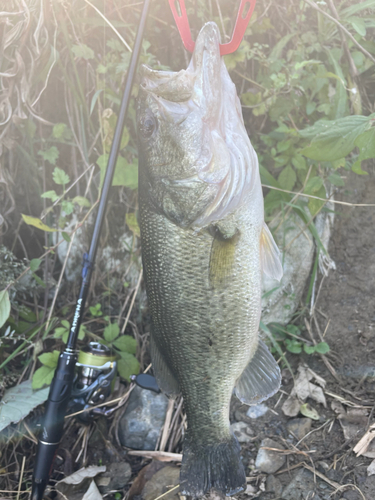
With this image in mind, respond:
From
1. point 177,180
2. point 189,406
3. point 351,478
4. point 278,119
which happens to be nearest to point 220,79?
point 177,180

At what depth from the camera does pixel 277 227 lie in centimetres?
235

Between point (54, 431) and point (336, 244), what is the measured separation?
2.18 m

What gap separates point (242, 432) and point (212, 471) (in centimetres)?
68

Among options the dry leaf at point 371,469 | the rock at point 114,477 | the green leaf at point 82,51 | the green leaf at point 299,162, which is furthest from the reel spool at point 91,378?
the green leaf at point 82,51

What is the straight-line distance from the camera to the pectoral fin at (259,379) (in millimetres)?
1644

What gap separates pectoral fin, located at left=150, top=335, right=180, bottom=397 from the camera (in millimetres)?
1755

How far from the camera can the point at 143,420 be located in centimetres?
243

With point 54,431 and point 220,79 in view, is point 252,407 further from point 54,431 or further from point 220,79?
point 220,79

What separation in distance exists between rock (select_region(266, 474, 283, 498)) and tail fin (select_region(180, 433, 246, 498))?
0.53 metres

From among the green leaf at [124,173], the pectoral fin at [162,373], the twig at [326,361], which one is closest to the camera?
the pectoral fin at [162,373]

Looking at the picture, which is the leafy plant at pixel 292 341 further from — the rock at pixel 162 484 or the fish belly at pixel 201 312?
the rock at pixel 162 484

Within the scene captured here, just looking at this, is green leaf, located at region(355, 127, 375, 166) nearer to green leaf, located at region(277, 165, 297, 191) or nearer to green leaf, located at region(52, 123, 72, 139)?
green leaf, located at region(277, 165, 297, 191)

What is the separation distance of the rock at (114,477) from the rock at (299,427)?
1.08 m

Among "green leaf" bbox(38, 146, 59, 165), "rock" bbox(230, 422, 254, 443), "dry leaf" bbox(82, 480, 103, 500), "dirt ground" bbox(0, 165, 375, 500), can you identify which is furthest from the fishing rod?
"rock" bbox(230, 422, 254, 443)
